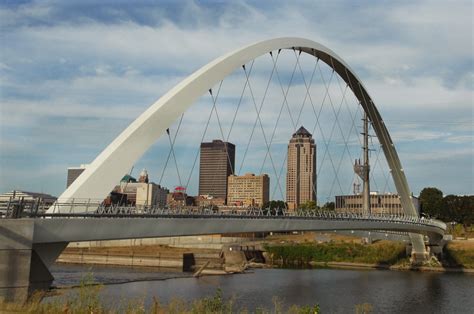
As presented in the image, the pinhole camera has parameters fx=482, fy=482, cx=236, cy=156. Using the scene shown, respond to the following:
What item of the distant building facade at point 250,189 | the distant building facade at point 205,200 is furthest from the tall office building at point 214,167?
the distant building facade at point 250,189

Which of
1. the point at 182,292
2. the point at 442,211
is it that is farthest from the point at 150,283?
the point at 442,211

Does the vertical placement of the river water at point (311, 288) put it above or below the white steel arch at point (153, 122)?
below

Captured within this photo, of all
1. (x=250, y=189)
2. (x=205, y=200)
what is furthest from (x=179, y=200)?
(x=250, y=189)

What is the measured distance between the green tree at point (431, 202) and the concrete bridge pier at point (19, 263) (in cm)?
7608

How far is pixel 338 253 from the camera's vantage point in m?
58.4

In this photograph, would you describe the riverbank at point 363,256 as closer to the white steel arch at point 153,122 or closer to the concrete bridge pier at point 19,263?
the white steel arch at point 153,122

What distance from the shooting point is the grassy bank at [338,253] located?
55844 millimetres

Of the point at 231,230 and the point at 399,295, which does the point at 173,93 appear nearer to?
the point at 231,230

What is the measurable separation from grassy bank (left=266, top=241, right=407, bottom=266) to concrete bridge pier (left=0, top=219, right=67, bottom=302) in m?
45.7

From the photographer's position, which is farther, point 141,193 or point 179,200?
point 179,200

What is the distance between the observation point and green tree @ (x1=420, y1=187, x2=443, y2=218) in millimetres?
80000

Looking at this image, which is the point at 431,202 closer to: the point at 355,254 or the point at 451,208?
the point at 451,208

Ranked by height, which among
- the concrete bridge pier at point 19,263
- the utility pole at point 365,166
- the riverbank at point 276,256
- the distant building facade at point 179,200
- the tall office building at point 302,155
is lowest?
the riverbank at point 276,256

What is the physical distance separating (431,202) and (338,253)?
3303cm
